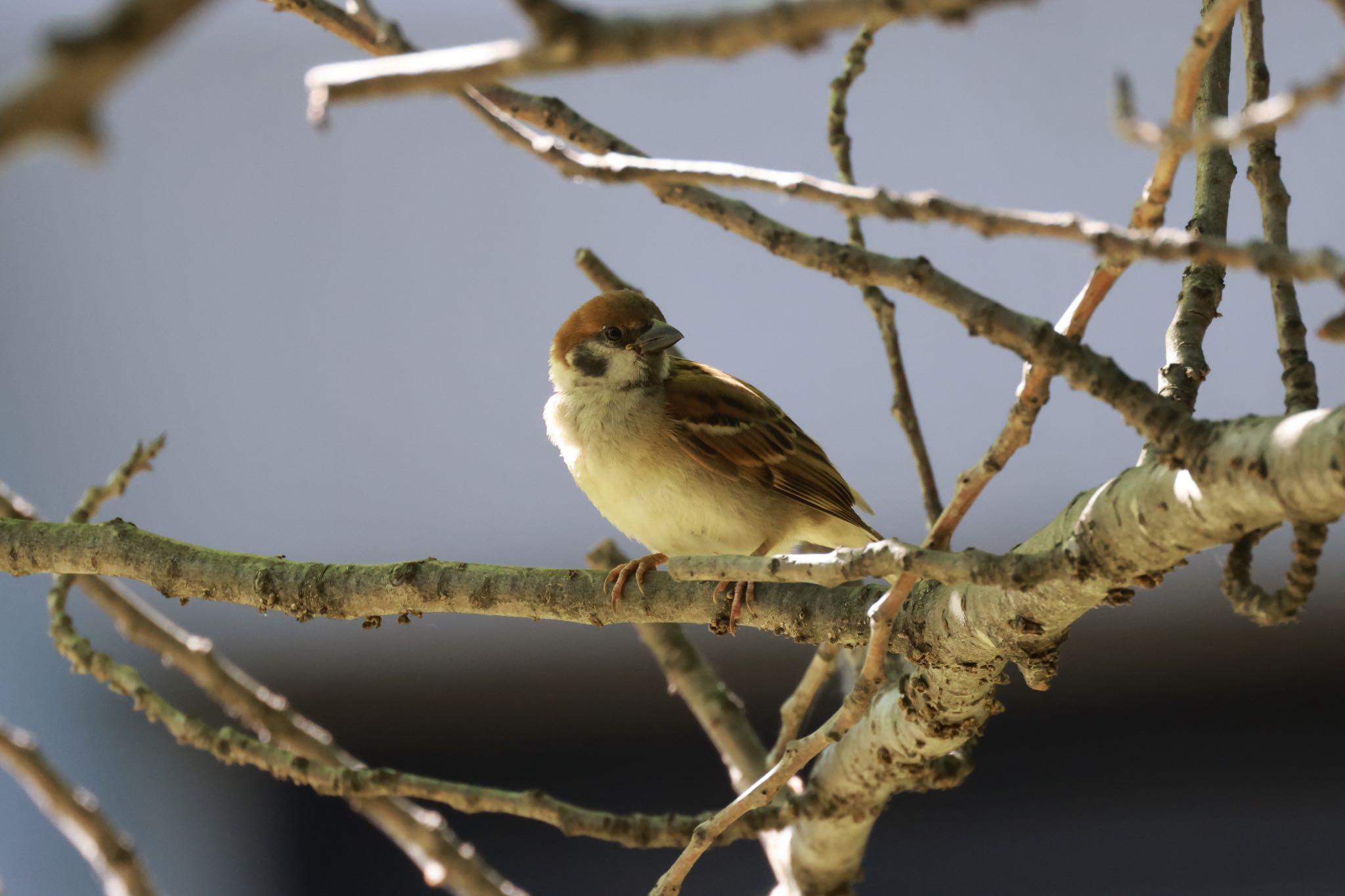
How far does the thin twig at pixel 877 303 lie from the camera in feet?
6.08

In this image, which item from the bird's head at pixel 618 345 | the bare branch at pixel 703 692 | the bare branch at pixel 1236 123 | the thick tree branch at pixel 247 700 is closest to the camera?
the bare branch at pixel 1236 123

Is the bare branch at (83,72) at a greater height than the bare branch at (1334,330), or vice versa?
the bare branch at (1334,330)

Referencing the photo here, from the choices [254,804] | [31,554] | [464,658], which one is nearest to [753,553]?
[31,554]

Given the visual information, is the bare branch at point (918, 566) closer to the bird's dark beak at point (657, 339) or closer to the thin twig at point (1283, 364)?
the thin twig at point (1283, 364)

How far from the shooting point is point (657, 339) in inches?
99.0

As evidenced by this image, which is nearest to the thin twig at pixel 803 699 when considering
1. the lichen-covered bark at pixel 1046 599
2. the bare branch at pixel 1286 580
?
the lichen-covered bark at pixel 1046 599

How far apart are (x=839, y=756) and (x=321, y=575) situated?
2.61 ft

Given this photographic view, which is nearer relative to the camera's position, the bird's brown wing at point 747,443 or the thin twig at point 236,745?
the thin twig at point 236,745

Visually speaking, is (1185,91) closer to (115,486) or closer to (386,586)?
(386,586)

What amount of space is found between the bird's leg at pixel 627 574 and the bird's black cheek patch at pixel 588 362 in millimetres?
629

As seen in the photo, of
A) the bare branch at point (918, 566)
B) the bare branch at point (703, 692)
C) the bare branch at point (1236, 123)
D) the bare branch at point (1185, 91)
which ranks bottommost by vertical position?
the bare branch at point (918, 566)

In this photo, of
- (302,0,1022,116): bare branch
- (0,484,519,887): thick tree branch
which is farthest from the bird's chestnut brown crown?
(302,0,1022,116): bare branch

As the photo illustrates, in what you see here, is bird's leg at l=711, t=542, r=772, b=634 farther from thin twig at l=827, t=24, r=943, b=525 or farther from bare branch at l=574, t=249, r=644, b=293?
bare branch at l=574, t=249, r=644, b=293

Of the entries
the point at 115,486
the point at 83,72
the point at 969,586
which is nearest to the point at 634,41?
the point at 83,72
